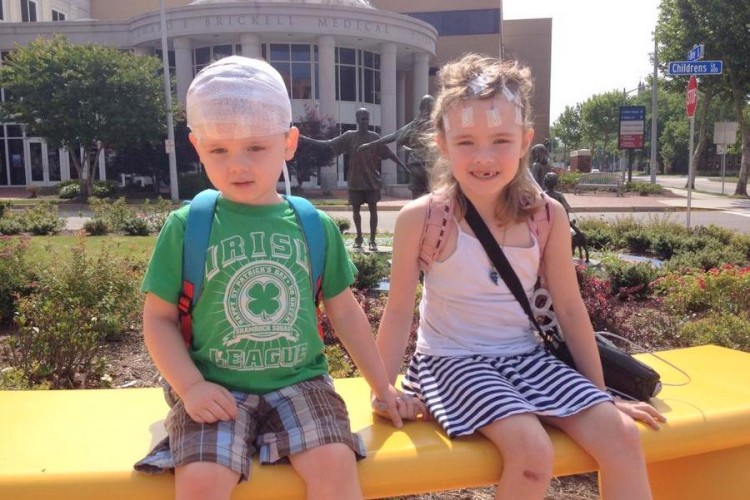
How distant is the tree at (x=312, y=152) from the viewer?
25359 millimetres

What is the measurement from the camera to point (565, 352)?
2.30 m

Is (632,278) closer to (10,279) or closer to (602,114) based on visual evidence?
(10,279)

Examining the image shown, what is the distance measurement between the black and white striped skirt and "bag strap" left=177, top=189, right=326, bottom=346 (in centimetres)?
53

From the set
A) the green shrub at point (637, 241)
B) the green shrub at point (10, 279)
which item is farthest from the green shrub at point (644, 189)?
the green shrub at point (10, 279)

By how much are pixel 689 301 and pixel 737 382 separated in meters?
3.21

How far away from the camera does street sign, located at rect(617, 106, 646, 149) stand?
27906mm

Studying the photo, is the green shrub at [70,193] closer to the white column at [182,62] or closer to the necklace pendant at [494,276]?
the white column at [182,62]

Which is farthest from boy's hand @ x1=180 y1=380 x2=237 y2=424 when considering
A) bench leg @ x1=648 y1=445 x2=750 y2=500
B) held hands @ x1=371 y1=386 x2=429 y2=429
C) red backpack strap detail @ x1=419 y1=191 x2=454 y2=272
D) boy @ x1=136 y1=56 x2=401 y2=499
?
bench leg @ x1=648 y1=445 x2=750 y2=500

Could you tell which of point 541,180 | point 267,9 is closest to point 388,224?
point 541,180

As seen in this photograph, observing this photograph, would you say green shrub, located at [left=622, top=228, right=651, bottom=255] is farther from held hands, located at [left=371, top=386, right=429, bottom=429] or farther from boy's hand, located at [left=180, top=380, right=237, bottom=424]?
boy's hand, located at [left=180, top=380, right=237, bottom=424]

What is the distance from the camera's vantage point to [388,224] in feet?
48.6

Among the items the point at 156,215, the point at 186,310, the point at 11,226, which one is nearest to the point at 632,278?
the point at 186,310

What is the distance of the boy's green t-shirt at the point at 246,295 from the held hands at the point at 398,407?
0.32m

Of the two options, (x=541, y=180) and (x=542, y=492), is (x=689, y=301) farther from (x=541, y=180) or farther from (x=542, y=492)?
(x=542, y=492)
